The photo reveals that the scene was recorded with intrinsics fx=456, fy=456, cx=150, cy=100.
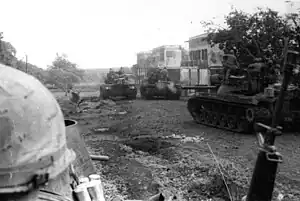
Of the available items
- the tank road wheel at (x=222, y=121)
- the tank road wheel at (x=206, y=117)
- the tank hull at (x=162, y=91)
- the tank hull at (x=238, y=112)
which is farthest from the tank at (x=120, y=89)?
the tank road wheel at (x=222, y=121)

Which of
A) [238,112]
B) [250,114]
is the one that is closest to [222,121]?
[238,112]

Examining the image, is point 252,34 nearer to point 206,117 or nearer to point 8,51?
point 206,117

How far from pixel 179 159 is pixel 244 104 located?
444cm

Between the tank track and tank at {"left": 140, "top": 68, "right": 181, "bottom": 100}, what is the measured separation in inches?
409

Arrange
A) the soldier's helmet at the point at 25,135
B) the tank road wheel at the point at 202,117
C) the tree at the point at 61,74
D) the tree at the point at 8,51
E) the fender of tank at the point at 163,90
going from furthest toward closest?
the tree at the point at 61,74 < the fender of tank at the point at 163,90 < the tree at the point at 8,51 < the tank road wheel at the point at 202,117 < the soldier's helmet at the point at 25,135

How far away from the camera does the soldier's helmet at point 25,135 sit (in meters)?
1.40

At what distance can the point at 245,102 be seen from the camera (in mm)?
12250

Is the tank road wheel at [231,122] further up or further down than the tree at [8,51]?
further down

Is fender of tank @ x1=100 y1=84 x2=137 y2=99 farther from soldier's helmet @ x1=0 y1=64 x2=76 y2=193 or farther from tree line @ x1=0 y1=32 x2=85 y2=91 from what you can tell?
soldier's helmet @ x1=0 y1=64 x2=76 y2=193

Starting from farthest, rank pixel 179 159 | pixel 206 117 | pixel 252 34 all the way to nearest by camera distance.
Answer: pixel 252 34
pixel 206 117
pixel 179 159

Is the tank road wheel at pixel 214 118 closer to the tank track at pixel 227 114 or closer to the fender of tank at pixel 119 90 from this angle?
the tank track at pixel 227 114

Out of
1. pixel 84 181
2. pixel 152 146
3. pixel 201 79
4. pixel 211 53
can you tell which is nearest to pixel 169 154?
pixel 152 146

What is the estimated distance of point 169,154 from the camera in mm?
9148

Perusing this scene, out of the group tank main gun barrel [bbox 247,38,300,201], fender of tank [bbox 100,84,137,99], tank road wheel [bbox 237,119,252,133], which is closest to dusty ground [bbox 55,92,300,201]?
tank road wheel [bbox 237,119,252,133]
